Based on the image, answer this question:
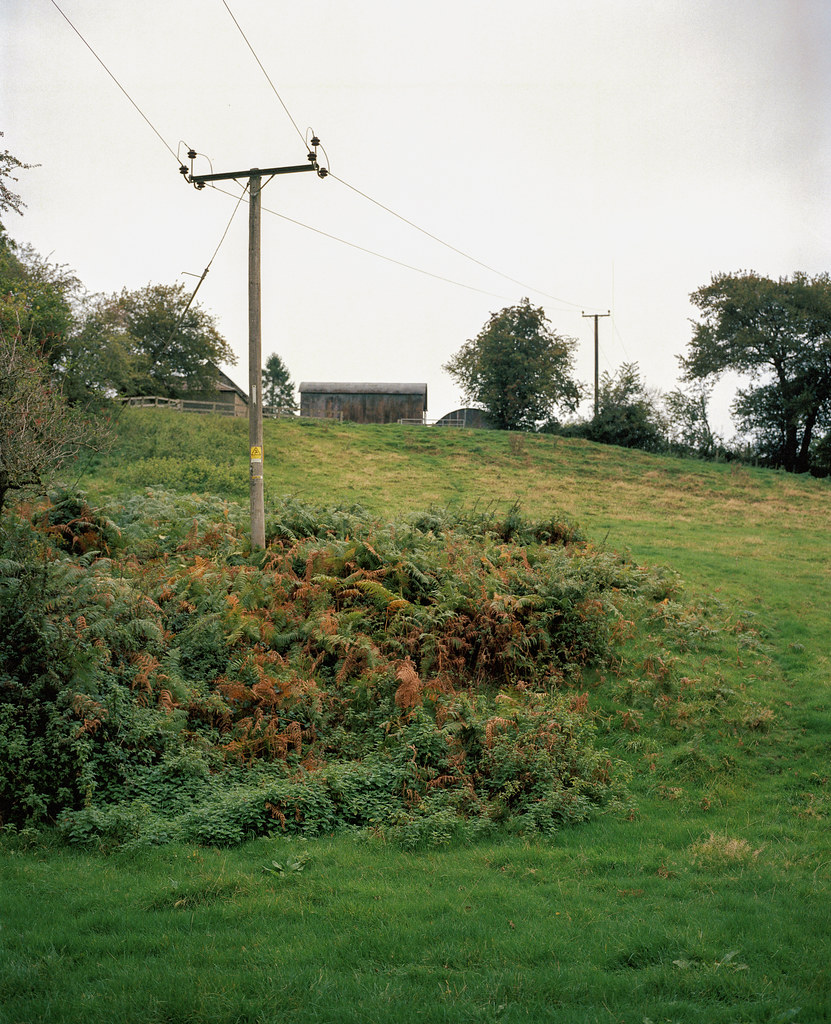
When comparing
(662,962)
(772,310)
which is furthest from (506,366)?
(662,962)

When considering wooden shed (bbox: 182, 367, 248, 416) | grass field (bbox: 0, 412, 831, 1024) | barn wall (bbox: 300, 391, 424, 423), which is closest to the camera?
grass field (bbox: 0, 412, 831, 1024)

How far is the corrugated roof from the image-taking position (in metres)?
61.0

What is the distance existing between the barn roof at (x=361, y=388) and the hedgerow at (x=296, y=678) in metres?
45.0

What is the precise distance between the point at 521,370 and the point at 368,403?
12606mm

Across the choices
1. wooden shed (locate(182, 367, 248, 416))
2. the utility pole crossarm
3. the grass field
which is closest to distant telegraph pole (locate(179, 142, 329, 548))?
the utility pole crossarm

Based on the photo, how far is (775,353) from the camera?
52.7 m

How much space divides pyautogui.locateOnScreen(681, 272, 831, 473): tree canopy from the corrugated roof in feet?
64.5

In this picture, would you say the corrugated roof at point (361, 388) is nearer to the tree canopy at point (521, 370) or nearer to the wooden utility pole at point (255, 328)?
the tree canopy at point (521, 370)

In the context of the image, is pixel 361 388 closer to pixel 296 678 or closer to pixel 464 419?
pixel 464 419

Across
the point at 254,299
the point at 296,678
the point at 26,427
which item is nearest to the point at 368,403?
the point at 254,299

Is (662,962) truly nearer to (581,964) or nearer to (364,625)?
(581,964)

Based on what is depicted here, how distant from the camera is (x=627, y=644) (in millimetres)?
14164

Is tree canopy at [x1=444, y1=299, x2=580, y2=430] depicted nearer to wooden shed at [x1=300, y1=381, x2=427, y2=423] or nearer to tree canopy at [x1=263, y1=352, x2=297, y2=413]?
wooden shed at [x1=300, y1=381, x2=427, y2=423]

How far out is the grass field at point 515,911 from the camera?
197 inches
